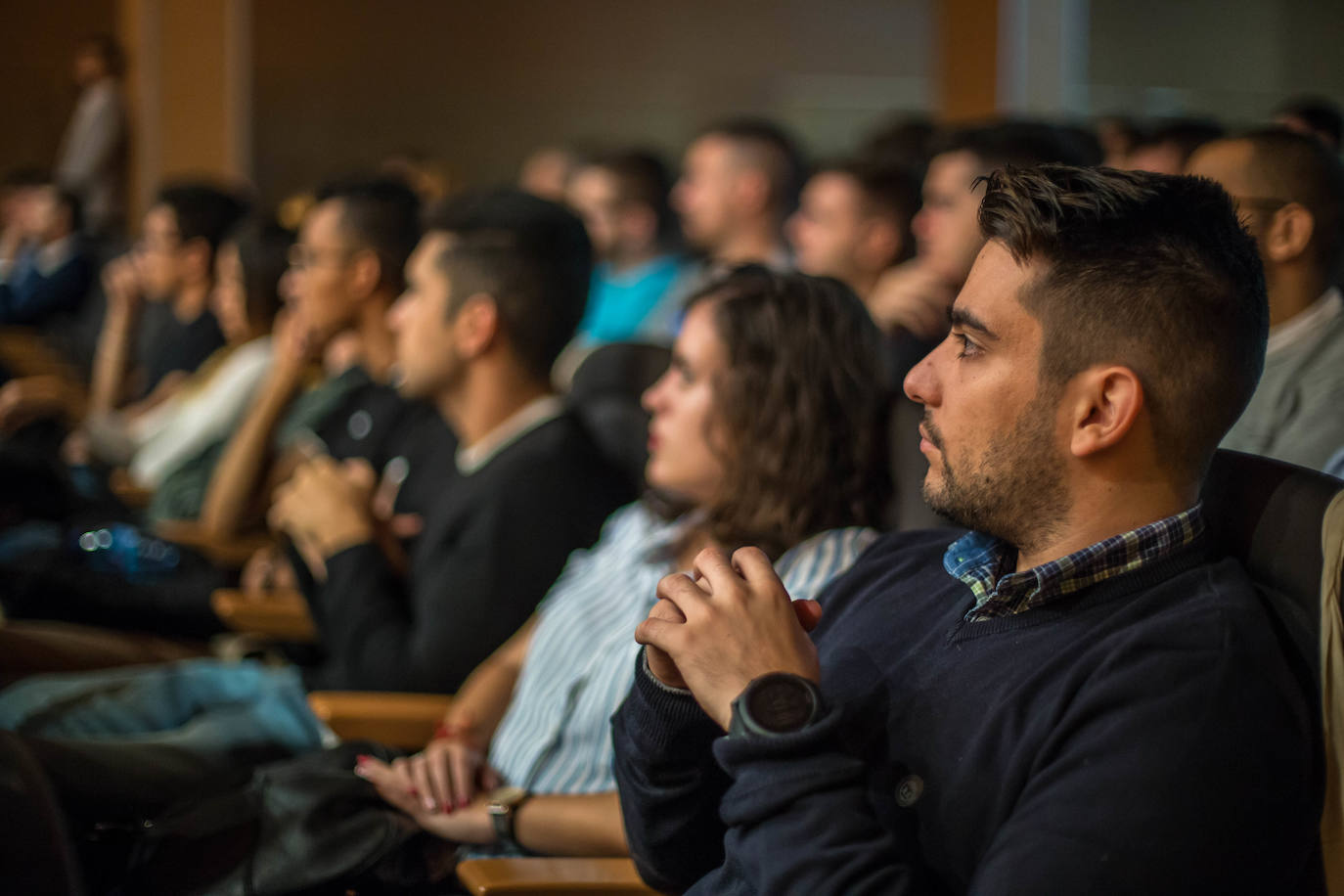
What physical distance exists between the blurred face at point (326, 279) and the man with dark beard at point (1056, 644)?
7.03 ft

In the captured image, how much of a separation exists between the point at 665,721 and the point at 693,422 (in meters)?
0.59

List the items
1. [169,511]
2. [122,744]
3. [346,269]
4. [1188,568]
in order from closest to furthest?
[1188,568] < [122,744] < [346,269] < [169,511]

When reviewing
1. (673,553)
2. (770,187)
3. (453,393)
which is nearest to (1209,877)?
(673,553)

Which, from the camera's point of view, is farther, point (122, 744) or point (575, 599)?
point (575, 599)

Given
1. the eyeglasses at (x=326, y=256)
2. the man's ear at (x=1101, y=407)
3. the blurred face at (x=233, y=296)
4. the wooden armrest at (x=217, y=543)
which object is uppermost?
the man's ear at (x=1101, y=407)

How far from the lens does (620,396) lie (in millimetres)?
2553

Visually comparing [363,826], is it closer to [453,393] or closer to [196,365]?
[453,393]

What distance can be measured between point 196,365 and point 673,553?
10.8ft

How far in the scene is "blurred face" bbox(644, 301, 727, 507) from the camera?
1660 millimetres

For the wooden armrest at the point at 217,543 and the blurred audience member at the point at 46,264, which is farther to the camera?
the blurred audience member at the point at 46,264

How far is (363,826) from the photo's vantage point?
151 cm

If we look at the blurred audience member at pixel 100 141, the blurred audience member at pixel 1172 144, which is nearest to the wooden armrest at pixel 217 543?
the blurred audience member at pixel 1172 144

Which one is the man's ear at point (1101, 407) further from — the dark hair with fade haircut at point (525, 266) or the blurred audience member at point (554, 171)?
the blurred audience member at point (554, 171)

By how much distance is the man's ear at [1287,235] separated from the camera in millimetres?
1775
